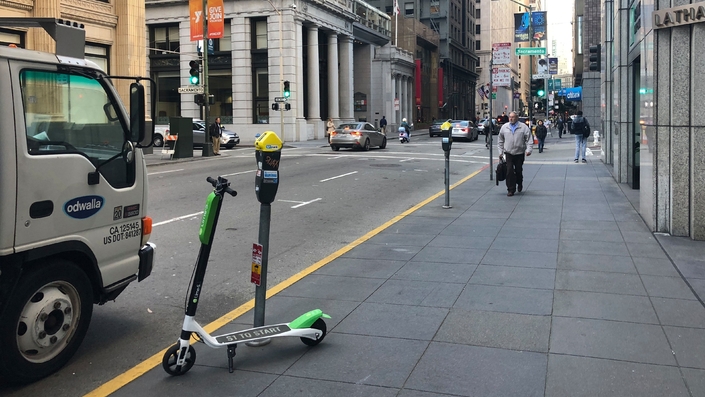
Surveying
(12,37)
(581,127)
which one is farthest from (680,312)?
(12,37)

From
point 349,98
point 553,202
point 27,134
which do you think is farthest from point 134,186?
point 349,98

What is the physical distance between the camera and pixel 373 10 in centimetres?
6281

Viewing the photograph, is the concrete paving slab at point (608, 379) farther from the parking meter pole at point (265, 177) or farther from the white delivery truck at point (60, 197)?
the white delivery truck at point (60, 197)

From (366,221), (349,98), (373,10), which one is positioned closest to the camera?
(366,221)

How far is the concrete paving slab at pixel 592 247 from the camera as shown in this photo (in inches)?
336

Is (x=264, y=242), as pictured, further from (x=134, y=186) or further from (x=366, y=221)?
(x=366, y=221)

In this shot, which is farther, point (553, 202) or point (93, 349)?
point (553, 202)

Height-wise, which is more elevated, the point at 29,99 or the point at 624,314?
the point at 29,99

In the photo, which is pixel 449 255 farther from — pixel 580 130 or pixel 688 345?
pixel 580 130

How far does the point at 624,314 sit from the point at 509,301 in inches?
40.2

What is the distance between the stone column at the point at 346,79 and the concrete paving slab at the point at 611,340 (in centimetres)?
5023

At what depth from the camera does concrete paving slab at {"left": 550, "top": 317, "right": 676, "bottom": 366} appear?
4.92 metres

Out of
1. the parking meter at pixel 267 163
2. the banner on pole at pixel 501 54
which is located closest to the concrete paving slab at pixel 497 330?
the parking meter at pixel 267 163

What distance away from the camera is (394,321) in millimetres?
5777
